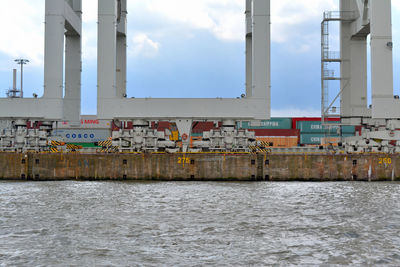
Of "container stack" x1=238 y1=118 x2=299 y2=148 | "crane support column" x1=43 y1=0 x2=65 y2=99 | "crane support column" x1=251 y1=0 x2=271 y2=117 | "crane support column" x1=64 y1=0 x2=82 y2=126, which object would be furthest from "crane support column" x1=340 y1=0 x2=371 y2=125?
"crane support column" x1=43 y1=0 x2=65 y2=99

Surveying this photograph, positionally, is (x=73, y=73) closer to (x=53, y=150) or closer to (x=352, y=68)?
(x=53, y=150)

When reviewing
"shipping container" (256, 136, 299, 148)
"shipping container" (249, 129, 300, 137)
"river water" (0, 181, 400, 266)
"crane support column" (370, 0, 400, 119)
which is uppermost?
"crane support column" (370, 0, 400, 119)

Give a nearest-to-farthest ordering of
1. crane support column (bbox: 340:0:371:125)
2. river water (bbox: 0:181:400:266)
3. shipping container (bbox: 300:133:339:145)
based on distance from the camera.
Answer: river water (bbox: 0:181:400:266) → crane support column (bbox: 340:0:371:125) → shipping container (bbox: 300:133:339:145)

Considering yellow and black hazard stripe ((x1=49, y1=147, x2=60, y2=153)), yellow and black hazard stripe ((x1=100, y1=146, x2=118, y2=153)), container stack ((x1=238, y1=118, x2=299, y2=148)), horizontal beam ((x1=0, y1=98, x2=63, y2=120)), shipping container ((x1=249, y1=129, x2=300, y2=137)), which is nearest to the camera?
horizontal beam ((x1=0, y1=98, x2=63, y2=120))

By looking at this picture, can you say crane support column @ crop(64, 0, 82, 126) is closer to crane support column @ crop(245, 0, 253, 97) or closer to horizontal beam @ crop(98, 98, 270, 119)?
horizontal beam @ crop(98, 98, 270, 119)

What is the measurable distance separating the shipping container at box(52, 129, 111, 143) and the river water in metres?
28.4

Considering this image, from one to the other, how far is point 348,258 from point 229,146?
2133cm

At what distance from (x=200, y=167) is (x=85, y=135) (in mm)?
23116

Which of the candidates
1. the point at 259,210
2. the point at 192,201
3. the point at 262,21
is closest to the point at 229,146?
the point at 262,21

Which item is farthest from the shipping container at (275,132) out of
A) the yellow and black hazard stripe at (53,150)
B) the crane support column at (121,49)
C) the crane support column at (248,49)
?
the yellow and black hazard stripe at (53,150)

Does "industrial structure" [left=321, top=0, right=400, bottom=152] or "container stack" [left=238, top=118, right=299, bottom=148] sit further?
"container stack" [left=238, top=118, right=299, bottom=148]

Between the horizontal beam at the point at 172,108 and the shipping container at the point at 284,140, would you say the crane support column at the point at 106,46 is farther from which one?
the shipping container at the point at 284,140

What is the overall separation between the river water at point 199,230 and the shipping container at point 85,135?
1118 inches

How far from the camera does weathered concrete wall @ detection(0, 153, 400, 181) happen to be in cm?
2881
